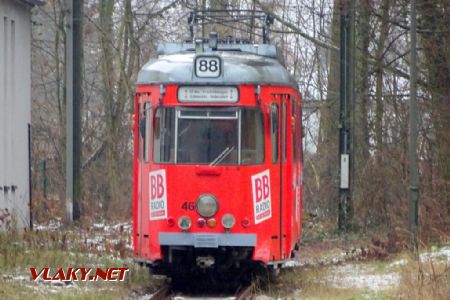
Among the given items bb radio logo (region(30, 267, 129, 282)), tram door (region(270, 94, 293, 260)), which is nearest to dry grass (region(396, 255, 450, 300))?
tram door (region(270, 94, 293, 260))

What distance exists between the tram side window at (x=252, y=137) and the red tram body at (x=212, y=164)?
13 mm

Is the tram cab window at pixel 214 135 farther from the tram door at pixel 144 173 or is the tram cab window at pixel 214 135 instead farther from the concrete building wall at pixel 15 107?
the concrete building wall at pixel 15 107

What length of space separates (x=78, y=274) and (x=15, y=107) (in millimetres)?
9354

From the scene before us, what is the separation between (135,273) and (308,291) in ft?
9.35

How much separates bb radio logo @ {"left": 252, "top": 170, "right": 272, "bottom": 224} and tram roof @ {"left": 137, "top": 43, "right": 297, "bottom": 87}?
1242 mm

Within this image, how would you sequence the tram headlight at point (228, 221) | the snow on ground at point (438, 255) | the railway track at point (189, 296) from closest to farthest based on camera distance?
the railway track at point (189, 296), the tram headlight at point (228, 221), the snow on ground at point (438, 255)

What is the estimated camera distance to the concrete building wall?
75.9 ft

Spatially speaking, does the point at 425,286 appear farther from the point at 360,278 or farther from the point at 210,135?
the point at 360,278

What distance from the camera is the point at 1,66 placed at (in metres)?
22.9

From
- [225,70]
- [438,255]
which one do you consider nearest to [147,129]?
[225,70]

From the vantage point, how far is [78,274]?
50.7ft

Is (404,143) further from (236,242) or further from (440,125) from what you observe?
(236,242)

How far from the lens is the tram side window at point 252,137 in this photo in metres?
14.7

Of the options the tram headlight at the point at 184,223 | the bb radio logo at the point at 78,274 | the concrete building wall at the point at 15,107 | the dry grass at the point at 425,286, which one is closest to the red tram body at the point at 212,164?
the tram headlight at the point at 184,223
